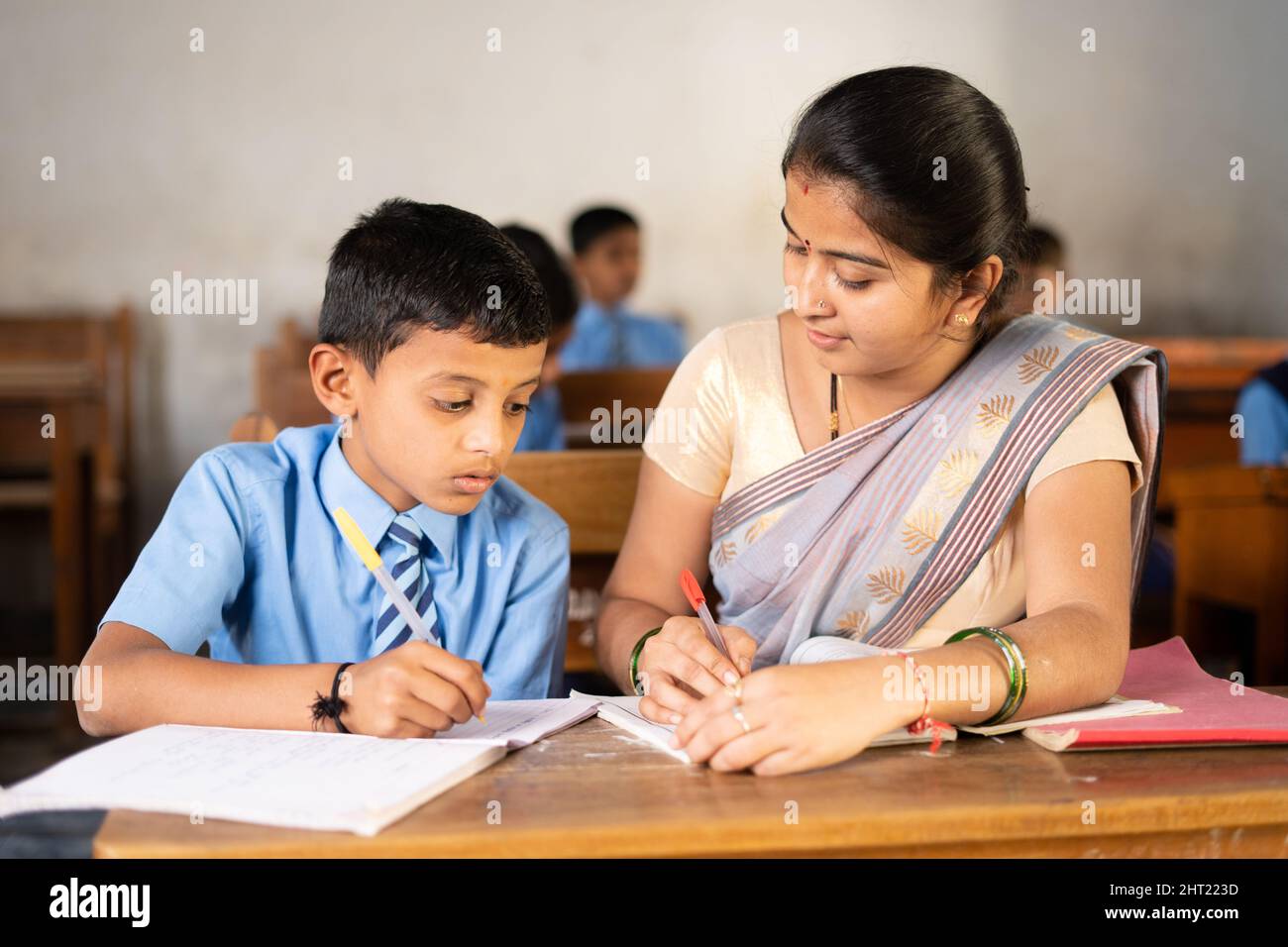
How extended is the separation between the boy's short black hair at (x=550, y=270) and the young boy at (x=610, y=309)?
2.39 meters

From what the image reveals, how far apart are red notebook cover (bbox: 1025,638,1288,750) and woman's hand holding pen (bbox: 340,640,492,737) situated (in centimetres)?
45

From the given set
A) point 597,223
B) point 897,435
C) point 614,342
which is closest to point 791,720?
point 897,435

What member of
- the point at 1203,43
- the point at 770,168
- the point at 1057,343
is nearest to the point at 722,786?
the point at 1057,343

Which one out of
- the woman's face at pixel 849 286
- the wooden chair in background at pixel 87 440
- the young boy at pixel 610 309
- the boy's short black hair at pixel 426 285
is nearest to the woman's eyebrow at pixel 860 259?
the woman's face at pixel 849 286

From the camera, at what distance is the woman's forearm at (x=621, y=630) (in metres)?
1.29

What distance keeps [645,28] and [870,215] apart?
495 cm

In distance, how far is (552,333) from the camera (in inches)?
102

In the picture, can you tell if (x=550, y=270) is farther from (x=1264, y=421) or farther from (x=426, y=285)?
(x=1264, y=421)

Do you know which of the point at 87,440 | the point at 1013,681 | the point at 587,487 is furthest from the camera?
the point at 87,440

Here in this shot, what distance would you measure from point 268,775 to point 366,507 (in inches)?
20.0

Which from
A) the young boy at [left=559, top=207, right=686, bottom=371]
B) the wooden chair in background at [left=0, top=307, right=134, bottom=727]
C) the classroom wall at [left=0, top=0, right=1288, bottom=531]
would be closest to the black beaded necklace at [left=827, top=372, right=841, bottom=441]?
the wooden chair in background at [left=0, top=307, right=134, bottom=727]

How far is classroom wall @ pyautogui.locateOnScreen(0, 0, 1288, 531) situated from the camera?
546 cm

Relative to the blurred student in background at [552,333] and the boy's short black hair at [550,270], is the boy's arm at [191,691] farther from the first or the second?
the boy's short black hair at [550,270]

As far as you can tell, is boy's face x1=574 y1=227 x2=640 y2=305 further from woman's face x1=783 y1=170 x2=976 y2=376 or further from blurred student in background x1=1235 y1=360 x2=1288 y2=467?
woman's face x1=783 y1=170 x2=976 y2=376
